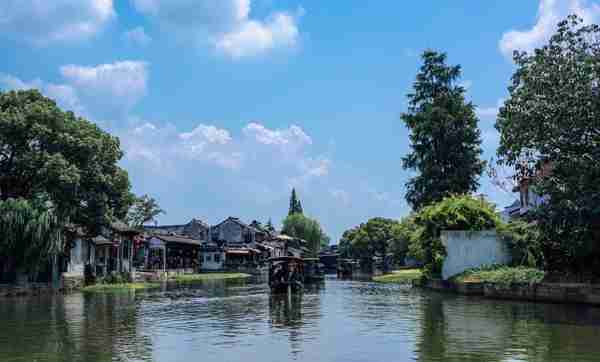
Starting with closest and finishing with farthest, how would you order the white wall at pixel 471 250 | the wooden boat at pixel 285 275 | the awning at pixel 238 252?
1. the white wall at pixel 471 250
2. the wooden boat at pixel 285 275
3. the awning at pixel 238 252

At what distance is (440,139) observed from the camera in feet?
153

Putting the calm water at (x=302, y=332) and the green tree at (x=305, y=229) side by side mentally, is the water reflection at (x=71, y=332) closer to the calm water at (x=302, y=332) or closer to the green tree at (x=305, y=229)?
the calm water at (x=302, y=332)

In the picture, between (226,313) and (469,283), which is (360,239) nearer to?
(469,283)

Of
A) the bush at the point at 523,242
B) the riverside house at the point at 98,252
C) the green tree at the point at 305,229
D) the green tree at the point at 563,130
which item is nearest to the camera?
the green tree at the point at 563,130

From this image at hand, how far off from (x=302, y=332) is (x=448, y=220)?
65.6ft

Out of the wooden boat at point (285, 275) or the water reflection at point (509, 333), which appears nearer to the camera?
the water reflection at point (509, 333)

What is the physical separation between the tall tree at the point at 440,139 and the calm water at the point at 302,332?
720 inches

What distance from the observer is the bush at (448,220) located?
3581 cm

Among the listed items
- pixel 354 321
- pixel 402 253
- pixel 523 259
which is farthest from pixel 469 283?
pixel 402 253

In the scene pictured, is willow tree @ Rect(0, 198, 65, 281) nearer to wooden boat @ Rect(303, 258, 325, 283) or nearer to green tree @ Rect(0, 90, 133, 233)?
green tree @ Rect(0, 90, 133, 233)

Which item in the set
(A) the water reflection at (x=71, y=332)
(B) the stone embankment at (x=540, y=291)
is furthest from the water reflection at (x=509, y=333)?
(A) the water reflection at (x=71, y=332)

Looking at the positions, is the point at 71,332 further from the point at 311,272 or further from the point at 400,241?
the point at 400,241

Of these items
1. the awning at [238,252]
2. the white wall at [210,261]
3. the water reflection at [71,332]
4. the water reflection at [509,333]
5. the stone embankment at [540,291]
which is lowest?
the water reflection at [509,333]

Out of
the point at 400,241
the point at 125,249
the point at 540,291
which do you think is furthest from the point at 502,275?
the point at 400,241
